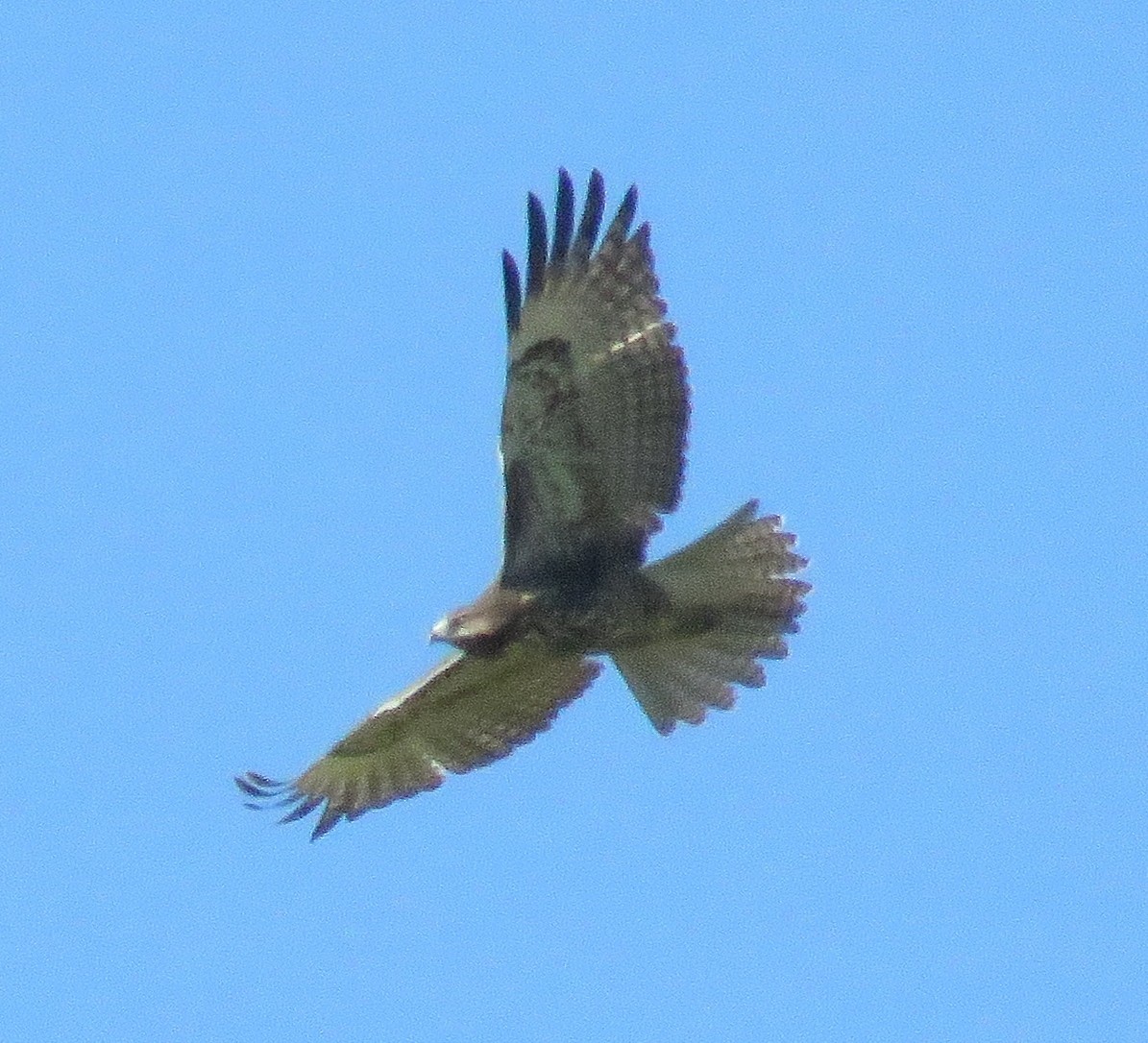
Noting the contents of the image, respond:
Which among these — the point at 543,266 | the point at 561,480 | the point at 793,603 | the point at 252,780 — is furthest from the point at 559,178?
the point at 252,780

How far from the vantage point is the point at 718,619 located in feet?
44.1

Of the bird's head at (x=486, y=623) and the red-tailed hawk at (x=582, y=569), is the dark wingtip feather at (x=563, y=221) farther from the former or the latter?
the bird's head at (x=486, y=623)

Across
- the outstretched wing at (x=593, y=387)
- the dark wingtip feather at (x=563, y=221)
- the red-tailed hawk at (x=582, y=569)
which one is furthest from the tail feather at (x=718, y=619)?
the dark wingtip feather at (x=563, y=221)

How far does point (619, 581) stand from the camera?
13070 mm

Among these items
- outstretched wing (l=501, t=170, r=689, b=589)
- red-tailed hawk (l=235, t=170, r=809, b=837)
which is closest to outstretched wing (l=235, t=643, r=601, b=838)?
red-tailed hawk (l=235, t=170, r=809, b=837)

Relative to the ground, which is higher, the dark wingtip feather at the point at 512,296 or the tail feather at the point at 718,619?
the dark wingtip feather at the point at 512,296

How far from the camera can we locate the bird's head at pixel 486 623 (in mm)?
13234

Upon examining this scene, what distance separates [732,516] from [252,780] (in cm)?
234

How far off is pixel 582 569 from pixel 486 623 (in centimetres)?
48

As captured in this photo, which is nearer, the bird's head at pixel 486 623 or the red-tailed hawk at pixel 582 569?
the red-tailed hawk at pixel 582 569

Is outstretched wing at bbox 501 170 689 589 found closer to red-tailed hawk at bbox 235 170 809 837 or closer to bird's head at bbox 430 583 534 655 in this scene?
red-tailed hawk at bbox 235 170 809 837

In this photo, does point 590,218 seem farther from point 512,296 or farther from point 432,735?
point 432,735

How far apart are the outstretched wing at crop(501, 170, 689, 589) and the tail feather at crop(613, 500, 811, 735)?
13.5 inches

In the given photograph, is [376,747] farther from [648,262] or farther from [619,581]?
[648,262]
